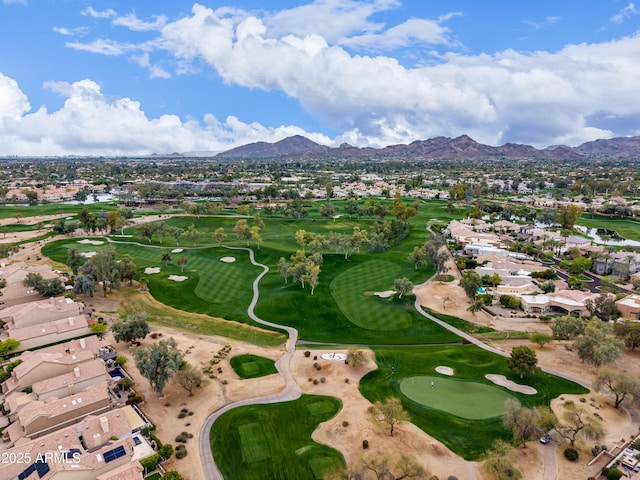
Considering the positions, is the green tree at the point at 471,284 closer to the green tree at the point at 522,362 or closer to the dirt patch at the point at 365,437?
the green tree at the point at 522,362

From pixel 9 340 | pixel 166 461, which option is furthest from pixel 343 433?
pixel 9 340

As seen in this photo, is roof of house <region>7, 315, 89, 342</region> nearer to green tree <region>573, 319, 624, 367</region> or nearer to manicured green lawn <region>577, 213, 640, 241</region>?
green tree <region>573, 319, 624, 367</region>

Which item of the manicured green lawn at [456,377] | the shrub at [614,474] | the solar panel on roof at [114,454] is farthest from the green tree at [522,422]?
the solar panel on roof at [114,454]

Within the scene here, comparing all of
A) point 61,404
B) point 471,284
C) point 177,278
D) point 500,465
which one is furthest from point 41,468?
point 471,284

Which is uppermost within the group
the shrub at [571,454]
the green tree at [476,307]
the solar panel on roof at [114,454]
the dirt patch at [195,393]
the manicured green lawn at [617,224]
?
the manicured green lawn at [617,224]

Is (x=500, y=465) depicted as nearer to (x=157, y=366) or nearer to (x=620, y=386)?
(x=620, y=386)

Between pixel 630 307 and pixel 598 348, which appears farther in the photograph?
pixel 630 307
